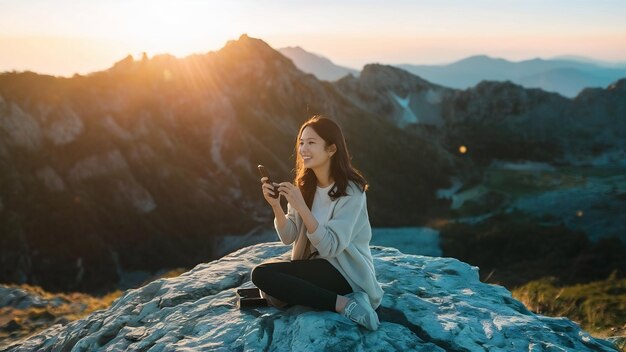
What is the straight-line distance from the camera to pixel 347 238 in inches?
209

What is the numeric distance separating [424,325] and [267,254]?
4.23 metres

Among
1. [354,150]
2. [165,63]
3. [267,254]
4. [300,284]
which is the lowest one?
[354,150]

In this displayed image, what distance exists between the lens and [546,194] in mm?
85250

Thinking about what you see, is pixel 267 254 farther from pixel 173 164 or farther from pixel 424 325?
pixel 173 164

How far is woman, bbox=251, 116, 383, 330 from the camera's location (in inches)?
213

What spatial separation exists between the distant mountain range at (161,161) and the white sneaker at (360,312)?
4156 cm

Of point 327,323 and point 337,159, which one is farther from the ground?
point 337,159

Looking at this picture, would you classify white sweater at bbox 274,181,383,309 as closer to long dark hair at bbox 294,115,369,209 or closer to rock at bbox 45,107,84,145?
long dark hair at bbox 294,115,369,209

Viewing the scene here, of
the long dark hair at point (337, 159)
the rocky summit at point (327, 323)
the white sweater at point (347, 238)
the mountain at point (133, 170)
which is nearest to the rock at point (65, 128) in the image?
the mountain at point (133, 170)

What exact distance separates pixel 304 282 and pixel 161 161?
55368 millimetres

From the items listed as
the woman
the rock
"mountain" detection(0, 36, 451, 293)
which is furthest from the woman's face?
the rock

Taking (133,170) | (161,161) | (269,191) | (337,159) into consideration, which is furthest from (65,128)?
(337,159)

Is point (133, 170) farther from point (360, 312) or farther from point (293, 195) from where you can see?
point (360, 312)

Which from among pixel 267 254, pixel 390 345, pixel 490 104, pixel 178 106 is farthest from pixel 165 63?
pixel 490 104
